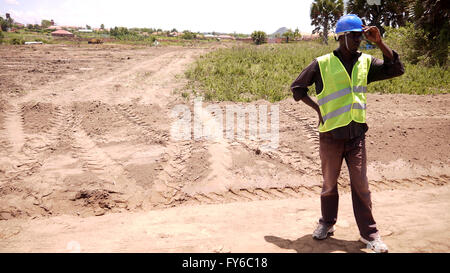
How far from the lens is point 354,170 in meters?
2.82

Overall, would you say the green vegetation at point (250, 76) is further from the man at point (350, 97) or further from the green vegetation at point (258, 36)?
the green vegetation at point (258, 36)

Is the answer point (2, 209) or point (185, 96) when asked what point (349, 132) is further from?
point (185, 96)

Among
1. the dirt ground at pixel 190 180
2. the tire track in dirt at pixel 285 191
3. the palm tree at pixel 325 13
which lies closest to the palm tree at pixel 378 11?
the palm tree at pixel 325 13

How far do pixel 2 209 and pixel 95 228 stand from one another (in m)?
1.68

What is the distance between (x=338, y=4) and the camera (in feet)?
105

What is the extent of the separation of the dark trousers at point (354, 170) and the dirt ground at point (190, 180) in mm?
314

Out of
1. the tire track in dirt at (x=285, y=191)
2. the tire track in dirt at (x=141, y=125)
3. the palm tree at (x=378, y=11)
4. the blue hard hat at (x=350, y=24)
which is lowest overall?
the tire track in dirt at (x=285, y=191)

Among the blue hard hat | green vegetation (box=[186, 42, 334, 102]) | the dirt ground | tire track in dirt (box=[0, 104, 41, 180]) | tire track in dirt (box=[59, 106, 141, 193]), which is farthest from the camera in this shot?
green vegetation (box=[186, 42, 334, 102])

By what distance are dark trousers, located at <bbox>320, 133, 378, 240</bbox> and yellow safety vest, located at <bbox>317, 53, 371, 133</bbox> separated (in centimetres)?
18

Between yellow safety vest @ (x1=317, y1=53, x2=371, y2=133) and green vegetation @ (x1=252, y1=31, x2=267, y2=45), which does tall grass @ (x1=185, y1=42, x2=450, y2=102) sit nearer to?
yellow safety vest @ (x1=317, y1=53, x2=371, y2=133)

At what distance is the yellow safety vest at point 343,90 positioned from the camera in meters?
2.76

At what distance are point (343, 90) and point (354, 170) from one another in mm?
747

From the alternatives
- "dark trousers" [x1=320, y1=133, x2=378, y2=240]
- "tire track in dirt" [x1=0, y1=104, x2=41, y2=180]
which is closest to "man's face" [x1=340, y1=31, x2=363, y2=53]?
"dark trousers" [x1=320, y1=133, x2=378, y2=240]

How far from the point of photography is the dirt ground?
3.47 meters
